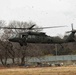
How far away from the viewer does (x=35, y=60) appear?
299 ft

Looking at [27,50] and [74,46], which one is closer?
[27,50]

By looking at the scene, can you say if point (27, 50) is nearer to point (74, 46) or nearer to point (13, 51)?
point (13, 51)

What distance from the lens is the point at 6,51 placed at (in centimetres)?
8531

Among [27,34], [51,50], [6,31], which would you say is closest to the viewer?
[27,34]

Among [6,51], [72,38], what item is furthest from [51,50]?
[72,38]

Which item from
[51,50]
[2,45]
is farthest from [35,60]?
[51,50]

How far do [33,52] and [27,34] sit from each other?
44651 millimetres

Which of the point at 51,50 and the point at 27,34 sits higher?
the point at 27,34

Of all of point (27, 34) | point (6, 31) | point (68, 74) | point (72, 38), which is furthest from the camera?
point (6, 31)

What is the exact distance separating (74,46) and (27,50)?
52760 mm

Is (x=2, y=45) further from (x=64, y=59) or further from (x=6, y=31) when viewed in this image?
(x=64, y=59)

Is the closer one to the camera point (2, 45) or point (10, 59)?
point (2, 45)

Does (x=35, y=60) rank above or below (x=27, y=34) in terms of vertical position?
below

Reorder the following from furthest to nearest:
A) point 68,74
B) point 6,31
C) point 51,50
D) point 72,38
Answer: point 51,50
point 6,31
point 72,38
point 68,74
